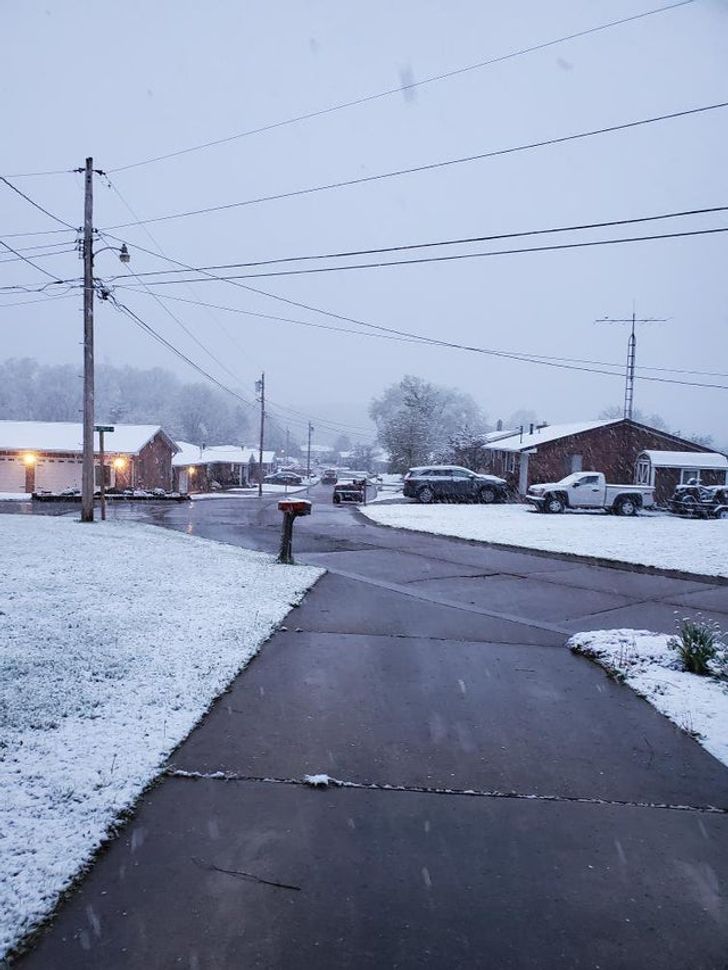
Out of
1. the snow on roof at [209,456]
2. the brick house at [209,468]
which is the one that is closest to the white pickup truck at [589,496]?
the snow on roof at [209,456]

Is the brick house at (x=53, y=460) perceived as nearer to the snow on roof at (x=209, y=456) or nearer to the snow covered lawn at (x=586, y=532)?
the snow on roof at (x=209, y=456)

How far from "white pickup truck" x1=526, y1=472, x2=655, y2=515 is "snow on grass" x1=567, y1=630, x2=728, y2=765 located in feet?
62.9

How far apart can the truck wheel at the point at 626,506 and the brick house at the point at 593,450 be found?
9104 mm

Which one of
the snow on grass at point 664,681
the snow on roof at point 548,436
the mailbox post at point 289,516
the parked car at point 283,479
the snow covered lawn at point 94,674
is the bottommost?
the parked car at point 283,479

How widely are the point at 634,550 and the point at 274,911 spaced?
538 inches

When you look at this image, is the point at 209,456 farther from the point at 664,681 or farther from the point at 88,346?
the point at 664,681

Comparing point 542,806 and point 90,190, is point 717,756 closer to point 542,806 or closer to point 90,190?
point 542,806

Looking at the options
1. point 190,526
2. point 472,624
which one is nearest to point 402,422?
point 190,526

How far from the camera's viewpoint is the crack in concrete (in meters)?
3.55

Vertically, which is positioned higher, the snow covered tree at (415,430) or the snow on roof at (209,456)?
the snow covered tree at (415,430)

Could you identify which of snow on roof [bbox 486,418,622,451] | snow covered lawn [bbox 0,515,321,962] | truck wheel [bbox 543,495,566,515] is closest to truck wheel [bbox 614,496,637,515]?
truck wheel [bbox 543,495,566,515]

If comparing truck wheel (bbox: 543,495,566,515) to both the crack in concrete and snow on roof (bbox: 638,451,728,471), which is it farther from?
the crack in concrete

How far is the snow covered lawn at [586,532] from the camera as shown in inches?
534

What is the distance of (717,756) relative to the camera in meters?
4.20
